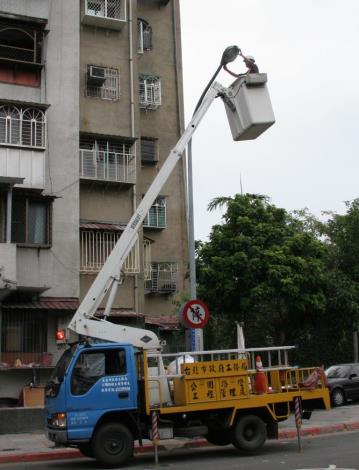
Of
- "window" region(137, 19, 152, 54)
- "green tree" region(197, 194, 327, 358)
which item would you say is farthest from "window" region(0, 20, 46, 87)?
"green tree" region(197, 194, 327, 358)

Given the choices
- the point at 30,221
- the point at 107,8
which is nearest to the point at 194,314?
the point at 30,221

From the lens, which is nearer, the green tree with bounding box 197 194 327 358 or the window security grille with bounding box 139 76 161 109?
the green tree with bounding box 197 194 327 358

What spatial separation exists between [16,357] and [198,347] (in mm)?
5948

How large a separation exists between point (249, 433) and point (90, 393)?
341cm

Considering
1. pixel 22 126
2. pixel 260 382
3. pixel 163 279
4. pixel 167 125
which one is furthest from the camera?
pixel 167 125

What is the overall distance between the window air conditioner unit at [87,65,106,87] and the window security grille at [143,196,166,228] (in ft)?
17.3

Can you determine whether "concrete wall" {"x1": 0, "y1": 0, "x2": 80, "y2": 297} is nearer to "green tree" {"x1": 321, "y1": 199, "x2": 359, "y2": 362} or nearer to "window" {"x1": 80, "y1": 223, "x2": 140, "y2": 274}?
"window" {"x1": 80, "y1": 223, "x2": 140, "y2": 274}

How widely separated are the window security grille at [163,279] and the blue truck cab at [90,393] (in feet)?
40.6

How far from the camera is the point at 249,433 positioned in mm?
12984

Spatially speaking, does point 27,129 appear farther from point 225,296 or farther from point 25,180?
point 225,296

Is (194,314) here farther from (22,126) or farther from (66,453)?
(22,126)

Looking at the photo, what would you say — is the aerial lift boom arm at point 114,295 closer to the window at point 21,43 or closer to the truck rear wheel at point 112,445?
the truck rear wheel at point 112,445

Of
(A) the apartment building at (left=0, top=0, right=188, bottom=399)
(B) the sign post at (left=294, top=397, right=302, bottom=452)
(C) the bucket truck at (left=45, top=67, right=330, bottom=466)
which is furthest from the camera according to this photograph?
(A) the apartment building at (left=0, top=0, right=188, bottom=399)

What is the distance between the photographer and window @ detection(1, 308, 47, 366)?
19.0m
